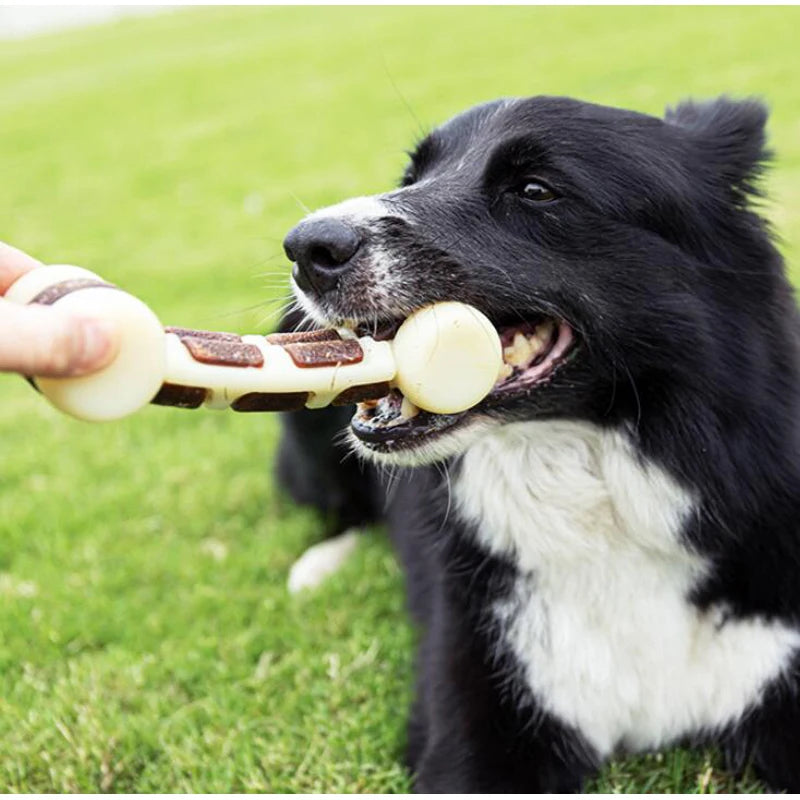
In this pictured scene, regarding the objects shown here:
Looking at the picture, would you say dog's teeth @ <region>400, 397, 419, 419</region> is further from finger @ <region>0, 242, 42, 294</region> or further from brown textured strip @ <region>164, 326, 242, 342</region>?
finger @ <region>0, 242, 42, 294</region>

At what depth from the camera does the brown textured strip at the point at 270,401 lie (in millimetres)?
2061

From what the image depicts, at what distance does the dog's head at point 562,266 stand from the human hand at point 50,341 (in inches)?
32.9

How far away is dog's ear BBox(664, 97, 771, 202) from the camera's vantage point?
293 cm

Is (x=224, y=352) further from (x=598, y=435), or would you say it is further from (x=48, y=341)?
(x=598, y=435)

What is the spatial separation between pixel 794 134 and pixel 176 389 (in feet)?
34.1

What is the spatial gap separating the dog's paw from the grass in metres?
0.08

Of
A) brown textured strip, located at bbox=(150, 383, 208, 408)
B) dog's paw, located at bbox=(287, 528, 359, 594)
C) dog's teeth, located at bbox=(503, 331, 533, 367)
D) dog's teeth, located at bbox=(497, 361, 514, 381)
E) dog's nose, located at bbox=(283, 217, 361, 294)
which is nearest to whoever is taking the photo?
brown textured strip, located at bbox=(150, 383, 208, 408)

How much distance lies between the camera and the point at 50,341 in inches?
66.2

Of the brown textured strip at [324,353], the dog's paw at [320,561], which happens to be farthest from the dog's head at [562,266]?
the dog's paw at [320,561]

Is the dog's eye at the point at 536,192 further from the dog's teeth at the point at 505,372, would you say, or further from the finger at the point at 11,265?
the finger at the point at 11,265

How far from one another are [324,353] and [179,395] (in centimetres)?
35

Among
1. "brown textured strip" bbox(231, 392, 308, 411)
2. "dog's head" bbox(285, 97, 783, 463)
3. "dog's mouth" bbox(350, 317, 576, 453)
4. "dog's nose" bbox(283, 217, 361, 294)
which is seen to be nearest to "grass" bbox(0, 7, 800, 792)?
"dog's head" bbox(285, 97, 783, 463)

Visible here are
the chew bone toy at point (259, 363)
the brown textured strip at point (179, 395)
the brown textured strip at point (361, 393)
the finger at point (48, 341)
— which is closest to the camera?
the finger at point (48, 341)

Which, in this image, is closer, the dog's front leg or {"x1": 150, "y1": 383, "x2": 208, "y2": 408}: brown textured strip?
{"x1": 150, "y1": 383, "x2": 208, "y2": 408}: brown textured strip
